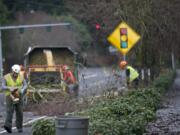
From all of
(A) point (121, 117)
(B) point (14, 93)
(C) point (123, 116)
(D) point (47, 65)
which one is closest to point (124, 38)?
(D) point (47, 65)

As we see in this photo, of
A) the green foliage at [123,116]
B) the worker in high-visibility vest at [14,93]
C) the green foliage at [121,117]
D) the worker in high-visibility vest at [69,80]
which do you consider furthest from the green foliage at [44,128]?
the worker in high-visibility vest at [69,80]

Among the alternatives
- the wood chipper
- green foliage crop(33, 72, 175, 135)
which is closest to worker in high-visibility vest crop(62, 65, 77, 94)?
the wood chipper

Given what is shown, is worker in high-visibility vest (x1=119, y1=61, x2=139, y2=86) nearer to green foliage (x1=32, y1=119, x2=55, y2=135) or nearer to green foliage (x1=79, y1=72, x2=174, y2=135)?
green foliage (x1=79, y1=72, x2=174, y2=135)

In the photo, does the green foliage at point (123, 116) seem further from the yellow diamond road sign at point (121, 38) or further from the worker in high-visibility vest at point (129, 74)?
the yellow diamond road sign at point (121, 38)

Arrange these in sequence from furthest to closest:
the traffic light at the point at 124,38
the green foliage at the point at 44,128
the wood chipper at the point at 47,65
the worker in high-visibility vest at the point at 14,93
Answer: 1. the wood chipper at the point at 47,65
2. the traffic light at the point at 124,38
3. the worker in high-visibility vest at the point at 14,93
4. the green foliage at the point at 44,128

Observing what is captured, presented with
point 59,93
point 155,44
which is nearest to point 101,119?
point 59,93

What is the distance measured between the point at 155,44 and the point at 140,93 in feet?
36.3

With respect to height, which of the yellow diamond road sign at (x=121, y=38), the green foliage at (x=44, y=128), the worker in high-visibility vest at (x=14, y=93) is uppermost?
the yellow diamond road sign at (x=121, y=38)

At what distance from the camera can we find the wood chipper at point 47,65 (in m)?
30.8

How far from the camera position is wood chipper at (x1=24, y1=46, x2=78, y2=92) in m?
30.8

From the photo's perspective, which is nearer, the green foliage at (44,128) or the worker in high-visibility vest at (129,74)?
the green foliage at (44,128)

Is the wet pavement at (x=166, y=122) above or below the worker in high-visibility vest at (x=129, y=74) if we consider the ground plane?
below

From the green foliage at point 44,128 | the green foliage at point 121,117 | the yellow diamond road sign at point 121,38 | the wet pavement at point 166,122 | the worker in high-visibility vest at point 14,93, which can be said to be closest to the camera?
the green foliage at point 121,117

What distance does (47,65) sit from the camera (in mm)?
33250
